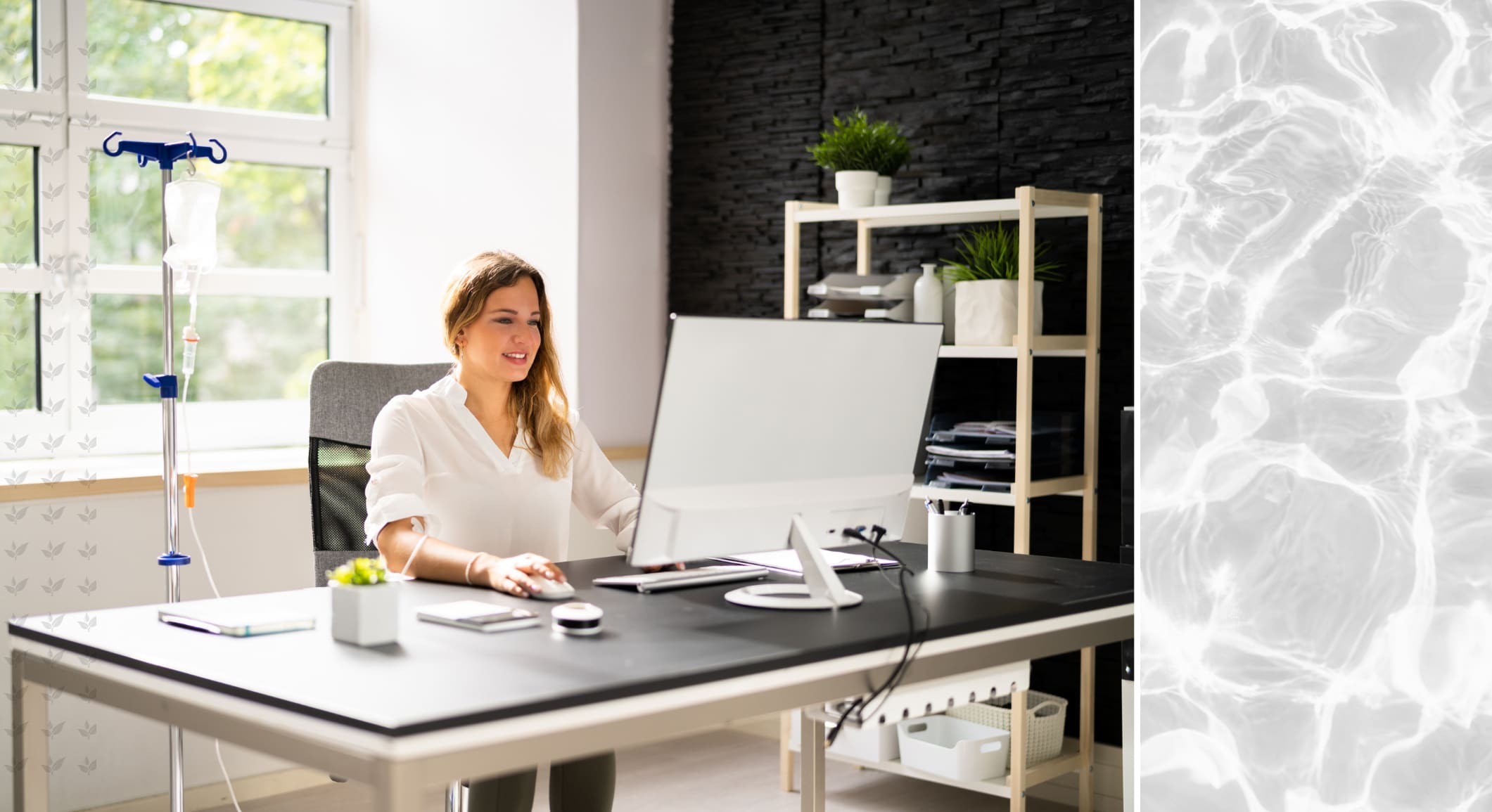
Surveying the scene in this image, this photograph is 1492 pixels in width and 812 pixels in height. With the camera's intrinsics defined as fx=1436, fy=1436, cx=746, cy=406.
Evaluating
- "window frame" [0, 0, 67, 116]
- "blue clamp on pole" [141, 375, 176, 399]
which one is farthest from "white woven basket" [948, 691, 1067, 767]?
"window frame" [0, 0, 67, 116]

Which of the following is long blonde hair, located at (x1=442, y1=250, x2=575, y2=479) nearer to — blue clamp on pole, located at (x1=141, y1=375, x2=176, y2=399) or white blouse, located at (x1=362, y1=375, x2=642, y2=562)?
white blouse, located at (x1=362, y1=375, x2=642, y2=562)

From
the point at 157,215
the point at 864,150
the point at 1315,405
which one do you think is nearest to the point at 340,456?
the point at 157,215

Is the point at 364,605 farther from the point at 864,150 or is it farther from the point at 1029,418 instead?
the point at 864,150

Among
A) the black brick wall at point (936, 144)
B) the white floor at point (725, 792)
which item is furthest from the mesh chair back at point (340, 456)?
the black brick wall at point (936, 144)

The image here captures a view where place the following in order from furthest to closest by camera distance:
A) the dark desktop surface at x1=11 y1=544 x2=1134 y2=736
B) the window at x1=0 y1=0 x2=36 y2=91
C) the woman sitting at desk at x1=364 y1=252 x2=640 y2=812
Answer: the window at x1=0 y1=0 x2=36 y2=91, the woman sitting at desk at x1=364 y1=252 x2=640 y2=812, the dark desktop surface at x1=11 y1=544 x2=1134 y2=736

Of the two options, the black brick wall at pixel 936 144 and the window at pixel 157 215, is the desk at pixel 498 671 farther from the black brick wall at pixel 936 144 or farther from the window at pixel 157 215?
the window at pixel 157 215

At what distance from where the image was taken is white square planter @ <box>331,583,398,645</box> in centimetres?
167

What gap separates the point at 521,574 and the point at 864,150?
198 cm

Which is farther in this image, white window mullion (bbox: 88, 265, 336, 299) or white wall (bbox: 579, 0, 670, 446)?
white wall (bbox: 579, 0, 670, 446)

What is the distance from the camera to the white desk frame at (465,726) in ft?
4.42

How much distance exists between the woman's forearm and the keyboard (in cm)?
18

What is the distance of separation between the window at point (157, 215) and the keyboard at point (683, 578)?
1.68 metres

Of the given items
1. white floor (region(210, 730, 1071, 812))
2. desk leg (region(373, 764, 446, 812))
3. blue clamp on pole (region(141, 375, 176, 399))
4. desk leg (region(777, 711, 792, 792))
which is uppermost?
blue clamp on pole (region(141, 375, 176, 399))

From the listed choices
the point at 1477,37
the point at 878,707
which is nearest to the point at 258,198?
the point at 878,707
